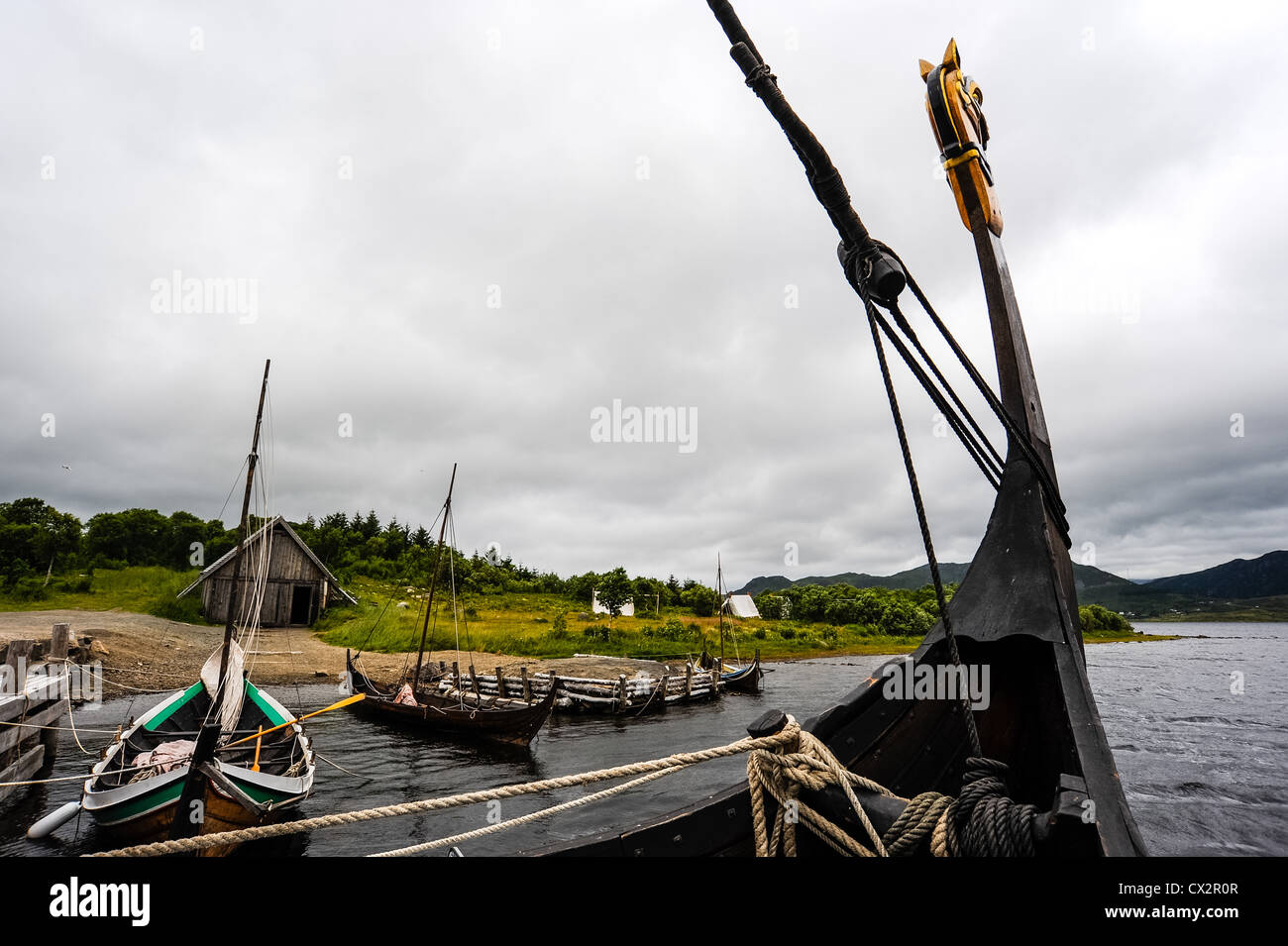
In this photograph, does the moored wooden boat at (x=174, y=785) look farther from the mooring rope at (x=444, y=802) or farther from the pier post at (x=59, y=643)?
the pier post at (x=59, y=643)

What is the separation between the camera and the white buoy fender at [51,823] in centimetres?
1051

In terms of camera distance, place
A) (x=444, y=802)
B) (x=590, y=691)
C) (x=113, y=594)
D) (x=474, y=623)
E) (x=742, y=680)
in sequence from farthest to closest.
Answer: (x=474, y=623) → (x=113, y=594) → (x=742, y=680) → (x=590, y=691) → (x=444, y=802)

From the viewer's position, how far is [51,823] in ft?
34.9

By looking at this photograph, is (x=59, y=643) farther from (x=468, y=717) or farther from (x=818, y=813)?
(x=818, y=813)

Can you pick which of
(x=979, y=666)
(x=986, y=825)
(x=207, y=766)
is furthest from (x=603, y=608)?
(x=986, y=825)

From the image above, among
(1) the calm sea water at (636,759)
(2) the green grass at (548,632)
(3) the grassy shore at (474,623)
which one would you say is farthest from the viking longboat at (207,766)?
(2) the green grass at (548,632)

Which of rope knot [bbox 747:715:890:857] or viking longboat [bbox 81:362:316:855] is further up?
rope knot [bbox 747:715:890:857]

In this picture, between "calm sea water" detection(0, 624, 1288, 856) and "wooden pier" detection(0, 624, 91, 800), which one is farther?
"wooden pier" detection(0, 624, 91, 800)

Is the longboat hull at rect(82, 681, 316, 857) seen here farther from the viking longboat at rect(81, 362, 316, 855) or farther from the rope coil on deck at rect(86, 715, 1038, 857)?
the rope coil on deck at rect(86, 715, 1038, 857)

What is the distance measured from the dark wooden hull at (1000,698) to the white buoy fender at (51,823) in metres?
13.9

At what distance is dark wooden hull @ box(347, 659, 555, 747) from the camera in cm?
1825

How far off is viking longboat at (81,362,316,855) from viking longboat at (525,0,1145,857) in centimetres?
758

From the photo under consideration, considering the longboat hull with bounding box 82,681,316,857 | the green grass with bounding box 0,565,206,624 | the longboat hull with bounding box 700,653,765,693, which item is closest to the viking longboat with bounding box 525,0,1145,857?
the longboat hull with bounding box 82,681,316,857

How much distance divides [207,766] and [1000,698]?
10297mm
